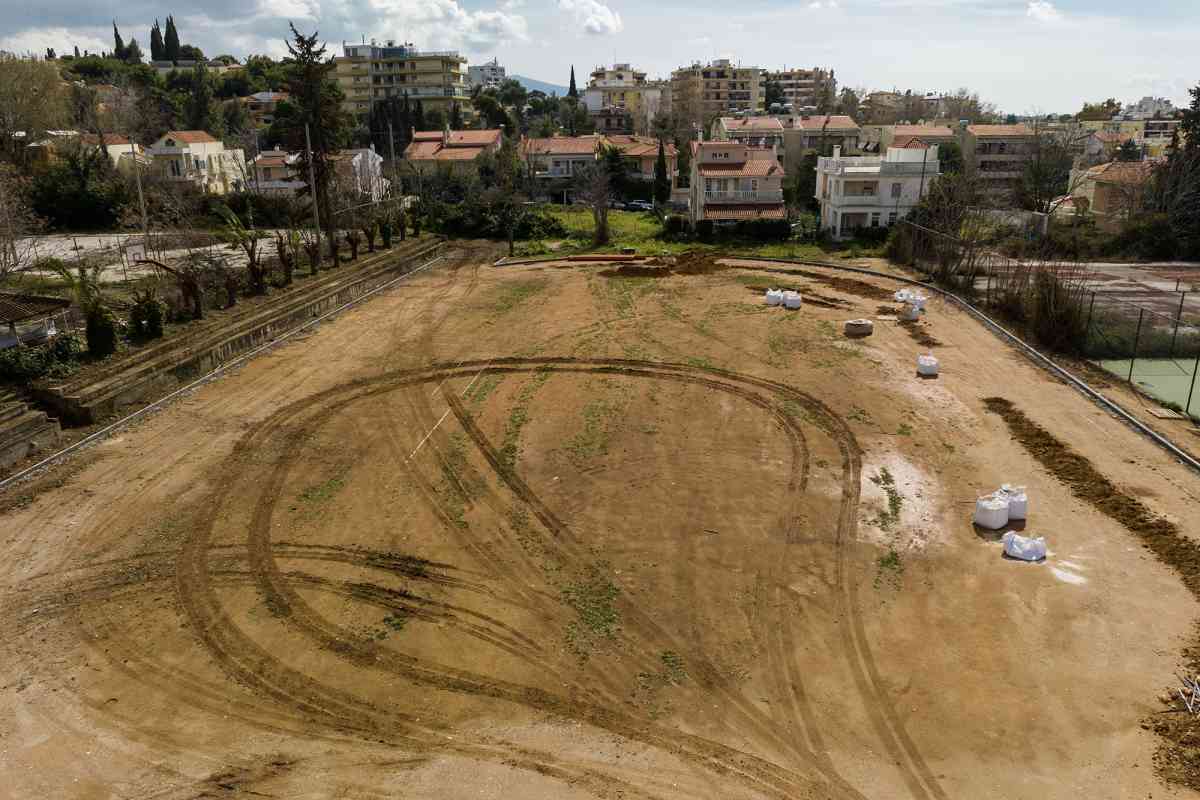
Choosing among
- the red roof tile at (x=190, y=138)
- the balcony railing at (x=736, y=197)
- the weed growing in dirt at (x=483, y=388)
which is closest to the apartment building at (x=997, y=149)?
the balcony railing at (x=736, y=197)

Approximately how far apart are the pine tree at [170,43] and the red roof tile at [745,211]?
349 ft

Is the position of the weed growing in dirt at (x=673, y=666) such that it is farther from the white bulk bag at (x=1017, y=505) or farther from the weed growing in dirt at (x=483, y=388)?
the weed growing in dirt at (x=483, y=388)

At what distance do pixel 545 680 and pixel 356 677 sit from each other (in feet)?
7.69

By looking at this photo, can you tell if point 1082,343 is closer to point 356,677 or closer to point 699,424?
point 699,424

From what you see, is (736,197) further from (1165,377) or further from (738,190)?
(1165,377)

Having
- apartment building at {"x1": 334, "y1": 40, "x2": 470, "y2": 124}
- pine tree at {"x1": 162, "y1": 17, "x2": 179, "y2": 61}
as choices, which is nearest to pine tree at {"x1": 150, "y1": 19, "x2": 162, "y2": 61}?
pine tree at {"x1": 162, "y1": 17, "x2": 179, "y2": 61}

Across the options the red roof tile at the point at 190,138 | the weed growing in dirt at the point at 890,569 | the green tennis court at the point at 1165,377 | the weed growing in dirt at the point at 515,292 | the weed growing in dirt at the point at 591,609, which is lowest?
the weed growing in dirt at the point at 591,609

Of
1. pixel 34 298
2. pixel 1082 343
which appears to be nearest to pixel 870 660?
pixel 1082 343

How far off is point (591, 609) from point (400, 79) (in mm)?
97227

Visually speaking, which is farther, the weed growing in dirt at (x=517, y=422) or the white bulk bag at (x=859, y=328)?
the white bulk bag at (x=859, y=328)

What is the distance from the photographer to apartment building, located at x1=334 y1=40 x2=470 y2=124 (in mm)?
94250

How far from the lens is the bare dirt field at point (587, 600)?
8445 millimetres

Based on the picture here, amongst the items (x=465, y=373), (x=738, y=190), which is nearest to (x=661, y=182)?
(x=738, y=190)

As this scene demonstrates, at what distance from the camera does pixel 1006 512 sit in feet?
43.3
